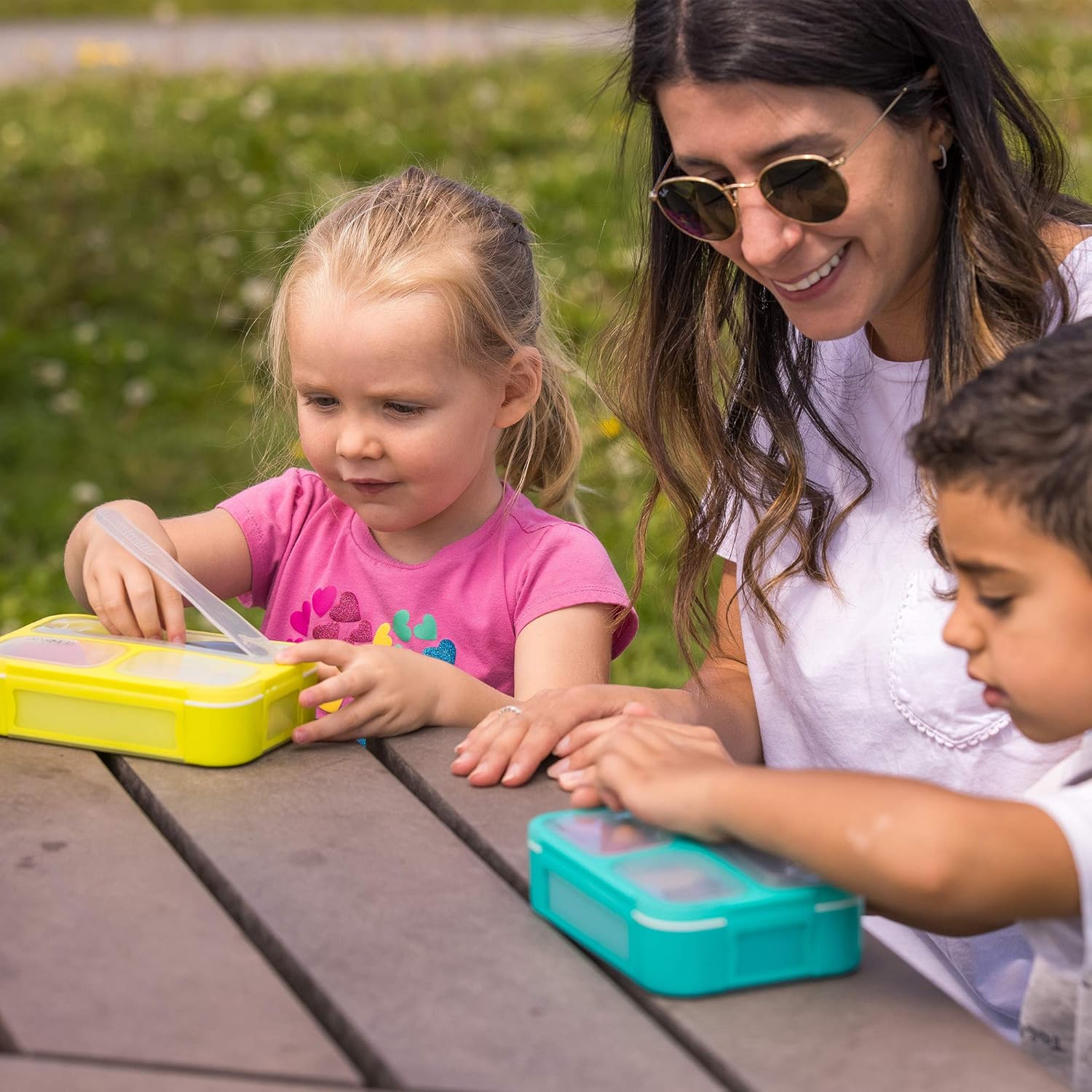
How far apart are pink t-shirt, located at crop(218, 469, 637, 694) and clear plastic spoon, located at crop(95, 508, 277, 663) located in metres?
0.39

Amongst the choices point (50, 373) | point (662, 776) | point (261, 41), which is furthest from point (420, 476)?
point (261, 41)

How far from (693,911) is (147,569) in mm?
982

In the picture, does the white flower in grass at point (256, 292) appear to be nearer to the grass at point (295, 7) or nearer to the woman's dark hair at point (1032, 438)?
the woman's dark hair at point (1032, 438)

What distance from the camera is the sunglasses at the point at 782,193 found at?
187 cm

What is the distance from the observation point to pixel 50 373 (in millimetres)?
5750

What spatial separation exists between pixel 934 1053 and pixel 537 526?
54.4 inches

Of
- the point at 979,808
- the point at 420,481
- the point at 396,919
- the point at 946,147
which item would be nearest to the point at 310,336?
the point at 420,481

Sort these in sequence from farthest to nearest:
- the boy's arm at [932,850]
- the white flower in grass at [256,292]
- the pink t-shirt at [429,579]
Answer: the white flower in grass at [256,292] → the pink t-shirt at [429,579] → the boy's arm at [932,850]

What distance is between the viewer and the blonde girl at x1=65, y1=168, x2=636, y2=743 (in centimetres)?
228

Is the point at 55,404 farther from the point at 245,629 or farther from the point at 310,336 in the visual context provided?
the point at 245,629

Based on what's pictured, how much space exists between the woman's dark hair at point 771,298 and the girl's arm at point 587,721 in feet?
0.25

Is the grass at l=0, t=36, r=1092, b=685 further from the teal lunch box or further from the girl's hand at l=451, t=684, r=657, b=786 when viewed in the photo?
the teal lunch box

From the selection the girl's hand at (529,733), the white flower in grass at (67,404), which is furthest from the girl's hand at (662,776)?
the white flower in grass at (67,404)

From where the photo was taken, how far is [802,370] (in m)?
2.21
